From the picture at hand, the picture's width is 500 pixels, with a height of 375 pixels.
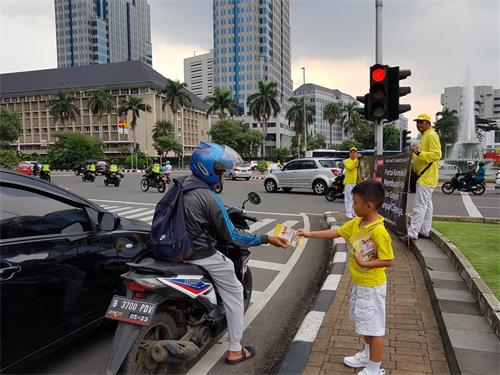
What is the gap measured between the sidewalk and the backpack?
129 cm

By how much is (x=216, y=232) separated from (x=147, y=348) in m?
0.93

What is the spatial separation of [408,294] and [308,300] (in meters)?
1.13

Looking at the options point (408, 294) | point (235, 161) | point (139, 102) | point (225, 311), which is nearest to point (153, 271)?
point (225, 311)

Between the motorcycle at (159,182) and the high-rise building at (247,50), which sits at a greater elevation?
the high-rise building at (247,50)

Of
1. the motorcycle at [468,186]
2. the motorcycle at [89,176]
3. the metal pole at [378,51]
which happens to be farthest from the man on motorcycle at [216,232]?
the motorcycle at [89,176]

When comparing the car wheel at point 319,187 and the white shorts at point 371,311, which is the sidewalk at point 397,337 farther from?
the car wheel at point 319,187

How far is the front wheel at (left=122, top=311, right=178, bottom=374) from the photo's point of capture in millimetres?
2508

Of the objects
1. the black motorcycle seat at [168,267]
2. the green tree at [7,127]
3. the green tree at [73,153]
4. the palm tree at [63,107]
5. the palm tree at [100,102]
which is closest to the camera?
the black motorcycle seat at [168,267]

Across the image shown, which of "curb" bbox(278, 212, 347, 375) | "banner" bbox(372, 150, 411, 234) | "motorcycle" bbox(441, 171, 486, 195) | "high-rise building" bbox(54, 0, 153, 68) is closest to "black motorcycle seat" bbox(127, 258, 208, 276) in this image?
"curb" bbox(278, 212, 347, 375)

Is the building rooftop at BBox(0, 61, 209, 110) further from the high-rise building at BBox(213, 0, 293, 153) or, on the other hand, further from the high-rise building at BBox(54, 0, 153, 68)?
the high-rise building at BBox(54, 0, 153, 68)

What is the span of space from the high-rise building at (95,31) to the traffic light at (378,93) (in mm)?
146064

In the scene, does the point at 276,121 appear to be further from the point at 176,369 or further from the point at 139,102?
the point at 176,369

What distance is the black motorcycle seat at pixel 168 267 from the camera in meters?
2.73

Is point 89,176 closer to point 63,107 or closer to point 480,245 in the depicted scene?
point 480,245
